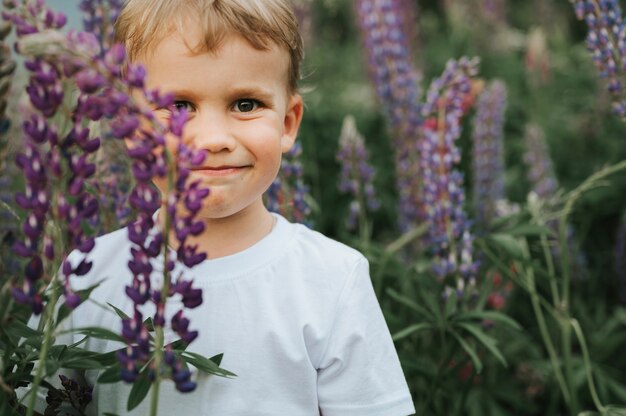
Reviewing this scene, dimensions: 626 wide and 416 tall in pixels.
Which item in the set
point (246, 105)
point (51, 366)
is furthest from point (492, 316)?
point (51, 366)

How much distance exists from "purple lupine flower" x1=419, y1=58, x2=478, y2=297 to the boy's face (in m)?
0.98

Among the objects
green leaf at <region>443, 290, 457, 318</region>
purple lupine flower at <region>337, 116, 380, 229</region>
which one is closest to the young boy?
green leaf at <region>443, 290, 457, 318</region>

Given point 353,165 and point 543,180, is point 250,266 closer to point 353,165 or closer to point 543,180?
point 353,165

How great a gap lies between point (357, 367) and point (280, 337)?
20cm

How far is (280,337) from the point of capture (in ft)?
6.11

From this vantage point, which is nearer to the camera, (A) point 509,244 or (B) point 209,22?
(B) point 209,22

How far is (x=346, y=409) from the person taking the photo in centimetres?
191

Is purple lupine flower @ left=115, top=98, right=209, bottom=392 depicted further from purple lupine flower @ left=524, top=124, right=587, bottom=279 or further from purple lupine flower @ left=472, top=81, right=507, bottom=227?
purple lupine flower @ left=524, top=124, right=587, bottom=279

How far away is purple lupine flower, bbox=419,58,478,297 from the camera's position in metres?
2.68

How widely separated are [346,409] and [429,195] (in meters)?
1.00

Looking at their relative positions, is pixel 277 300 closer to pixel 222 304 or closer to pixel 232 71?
pixel 222 304

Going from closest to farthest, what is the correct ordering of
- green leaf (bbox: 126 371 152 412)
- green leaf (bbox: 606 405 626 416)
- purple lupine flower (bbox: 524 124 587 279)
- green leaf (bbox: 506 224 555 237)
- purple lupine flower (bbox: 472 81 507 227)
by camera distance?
green leaf (bbox: 126 371 152 412), green leaf (bbox: 606 405 626 416), green leaf (bbox: 506 224 555 237), purple lupine flower (bbox: 472 81 507 227), purple lupine flower (bbox: 524 124 587 279)

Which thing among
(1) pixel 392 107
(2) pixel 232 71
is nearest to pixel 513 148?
(1) pixel 392 107

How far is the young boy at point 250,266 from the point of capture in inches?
68.6
